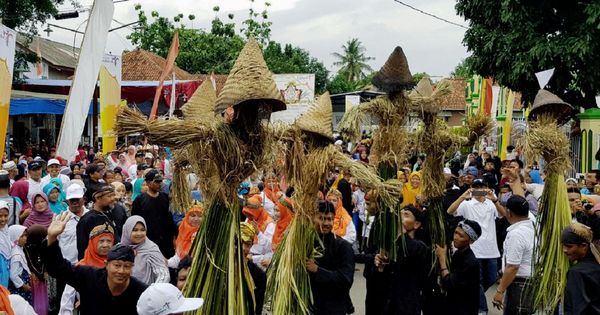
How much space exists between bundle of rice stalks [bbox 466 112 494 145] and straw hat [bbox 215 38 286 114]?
3.66m

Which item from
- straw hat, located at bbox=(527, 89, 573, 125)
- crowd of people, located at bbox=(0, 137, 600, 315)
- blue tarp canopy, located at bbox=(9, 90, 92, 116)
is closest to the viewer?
crowd of people, located at bbox=(0, 137, 600, 315)

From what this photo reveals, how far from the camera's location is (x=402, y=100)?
7520 mm

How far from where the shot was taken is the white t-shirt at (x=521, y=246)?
7.13 m

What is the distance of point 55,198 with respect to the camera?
988 cm

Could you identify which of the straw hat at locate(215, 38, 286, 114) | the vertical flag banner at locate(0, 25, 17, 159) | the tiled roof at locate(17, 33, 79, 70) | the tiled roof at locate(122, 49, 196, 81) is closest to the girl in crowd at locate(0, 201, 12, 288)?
the vertical flag banner at locate(0, 25, 17, 159)

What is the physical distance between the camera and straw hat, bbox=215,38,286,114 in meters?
4.95

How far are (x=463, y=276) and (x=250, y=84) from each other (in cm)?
275

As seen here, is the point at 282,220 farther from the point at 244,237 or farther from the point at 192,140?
the point at 192,140

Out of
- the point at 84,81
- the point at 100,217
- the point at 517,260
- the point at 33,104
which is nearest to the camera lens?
the point at 517,260

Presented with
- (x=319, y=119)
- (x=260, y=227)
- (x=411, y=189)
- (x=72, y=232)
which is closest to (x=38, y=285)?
(x=72, y=232)

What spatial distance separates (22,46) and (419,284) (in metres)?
21.4

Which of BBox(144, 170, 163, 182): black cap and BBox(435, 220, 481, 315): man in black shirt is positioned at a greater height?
BBox(144, 170, 163, 182): black cap

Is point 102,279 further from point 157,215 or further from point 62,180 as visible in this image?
point 62,180

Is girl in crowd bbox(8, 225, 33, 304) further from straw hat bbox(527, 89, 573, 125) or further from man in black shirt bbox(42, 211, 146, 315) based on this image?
straw hat bbox(527, 89, 573, 125)
